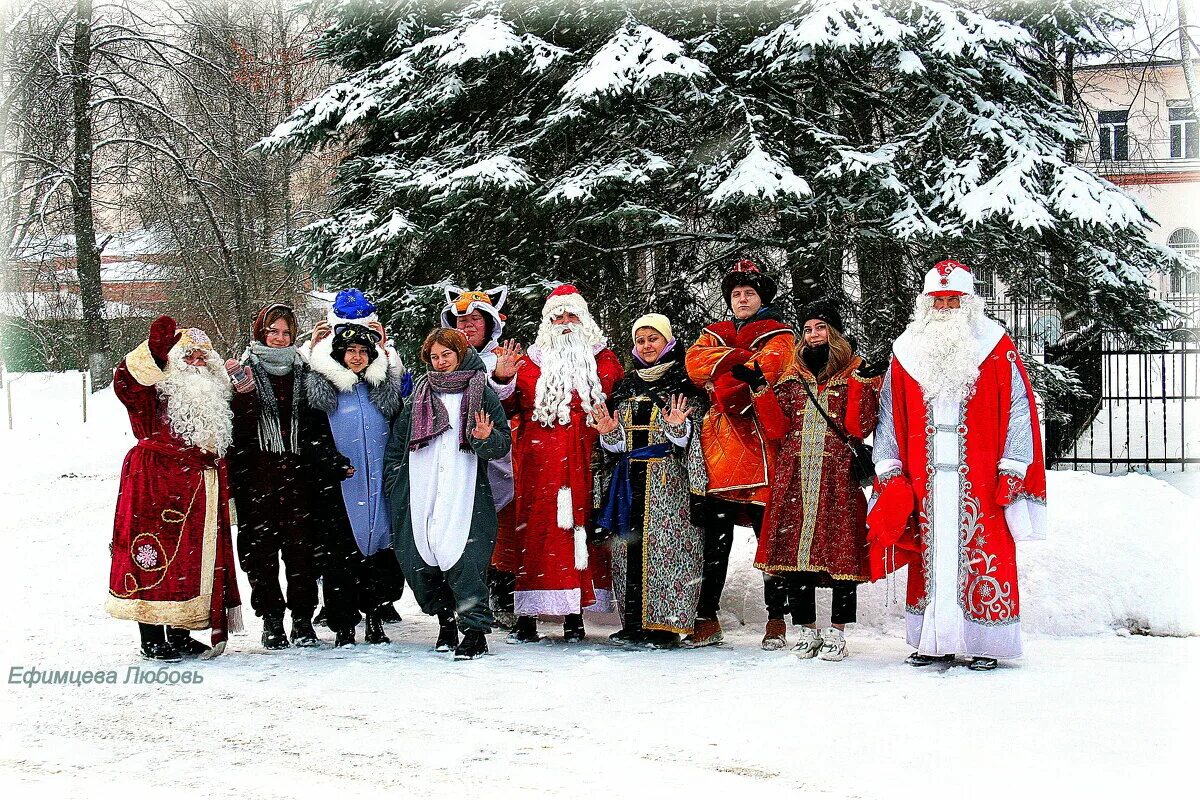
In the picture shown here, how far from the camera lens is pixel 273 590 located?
6.79m

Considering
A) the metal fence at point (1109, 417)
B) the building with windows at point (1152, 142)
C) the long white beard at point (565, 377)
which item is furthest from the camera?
the building with windows at point (1152, 142)

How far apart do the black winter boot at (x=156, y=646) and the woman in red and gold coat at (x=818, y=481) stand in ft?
10.8

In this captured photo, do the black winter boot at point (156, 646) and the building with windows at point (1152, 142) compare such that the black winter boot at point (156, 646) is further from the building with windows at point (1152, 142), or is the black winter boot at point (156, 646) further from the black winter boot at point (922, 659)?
the building with windows at point (1152, 142)

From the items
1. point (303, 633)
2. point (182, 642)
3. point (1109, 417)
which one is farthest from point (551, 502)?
point (1109, 417)

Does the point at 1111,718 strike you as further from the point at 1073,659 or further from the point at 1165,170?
the point at 1165,170

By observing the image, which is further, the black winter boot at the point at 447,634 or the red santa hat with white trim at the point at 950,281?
the black winter boot at the point at 447,634

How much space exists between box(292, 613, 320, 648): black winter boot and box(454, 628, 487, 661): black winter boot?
99 centimetres

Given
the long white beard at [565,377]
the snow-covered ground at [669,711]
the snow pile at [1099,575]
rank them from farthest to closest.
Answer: the snow pile at [1099,575], the long white beard at [565,377], the snow-covered ground at [669,711]

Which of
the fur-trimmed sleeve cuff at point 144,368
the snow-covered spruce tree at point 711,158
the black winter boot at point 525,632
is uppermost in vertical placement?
the snow-covered spruce tree at point 711,158

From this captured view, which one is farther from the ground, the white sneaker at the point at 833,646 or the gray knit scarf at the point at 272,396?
the gray knit scarf at the point at 272,396

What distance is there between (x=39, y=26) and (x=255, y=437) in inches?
531

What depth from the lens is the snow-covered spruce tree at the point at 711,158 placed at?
28.8 feet

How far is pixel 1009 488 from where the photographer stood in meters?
5.75

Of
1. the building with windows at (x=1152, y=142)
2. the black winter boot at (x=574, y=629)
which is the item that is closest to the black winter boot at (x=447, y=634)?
the black winter boot at (x=574, y=629)
